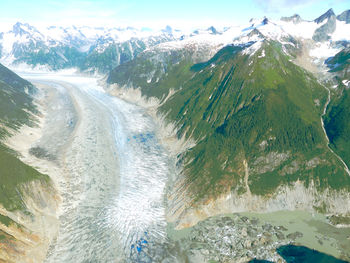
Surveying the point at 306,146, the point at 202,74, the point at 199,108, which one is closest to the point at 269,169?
the point at 306,146

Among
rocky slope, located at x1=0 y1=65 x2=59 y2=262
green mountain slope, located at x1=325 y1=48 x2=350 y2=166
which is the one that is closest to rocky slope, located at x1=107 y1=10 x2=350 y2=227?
green mountain slope, located at x1=325 y1=48 x2=350 y2=166

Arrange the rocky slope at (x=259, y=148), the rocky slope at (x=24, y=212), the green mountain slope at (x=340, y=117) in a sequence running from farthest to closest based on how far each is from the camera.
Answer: the green mountain slope at (x=340, y=117) < the rocky slope at (x=259, y=148) < the rocky slope at (x=24, y=212)

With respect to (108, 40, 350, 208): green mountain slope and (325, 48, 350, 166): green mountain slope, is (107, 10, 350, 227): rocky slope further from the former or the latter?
(325, 48, 350, 166): green mountain slope

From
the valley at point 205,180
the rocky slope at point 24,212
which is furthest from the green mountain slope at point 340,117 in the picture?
the rocky slope at point 24,212

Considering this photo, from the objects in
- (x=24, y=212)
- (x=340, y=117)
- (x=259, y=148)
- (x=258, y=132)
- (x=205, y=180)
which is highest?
(x=340, y=117)

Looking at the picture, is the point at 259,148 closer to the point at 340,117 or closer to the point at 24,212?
the point at 340,117

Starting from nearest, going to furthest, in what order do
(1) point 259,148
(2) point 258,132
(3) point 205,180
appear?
(3) point 205,180 < (1) point 259,148 < (2) point 258,132

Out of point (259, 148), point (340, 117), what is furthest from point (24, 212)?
point (340, 117)

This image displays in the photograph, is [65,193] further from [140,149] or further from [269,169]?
[269,169]

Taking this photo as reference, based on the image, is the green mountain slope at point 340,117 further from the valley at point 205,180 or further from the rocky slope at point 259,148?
the rocky slope at point 259,148
